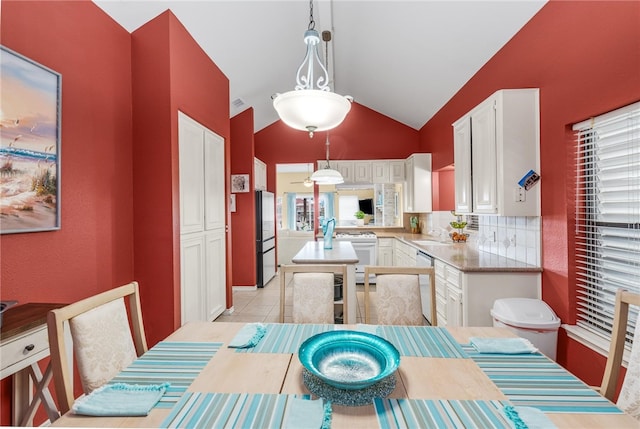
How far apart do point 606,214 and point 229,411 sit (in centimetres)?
227

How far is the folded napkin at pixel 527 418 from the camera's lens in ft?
2.66

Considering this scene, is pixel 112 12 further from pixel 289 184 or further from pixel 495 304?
pixel 289 184

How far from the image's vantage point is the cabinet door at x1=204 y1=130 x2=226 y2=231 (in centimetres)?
329

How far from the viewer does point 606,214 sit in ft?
5.91

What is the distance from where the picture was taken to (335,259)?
2836 millimetres

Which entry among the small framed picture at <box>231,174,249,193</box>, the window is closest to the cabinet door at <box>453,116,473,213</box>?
the window

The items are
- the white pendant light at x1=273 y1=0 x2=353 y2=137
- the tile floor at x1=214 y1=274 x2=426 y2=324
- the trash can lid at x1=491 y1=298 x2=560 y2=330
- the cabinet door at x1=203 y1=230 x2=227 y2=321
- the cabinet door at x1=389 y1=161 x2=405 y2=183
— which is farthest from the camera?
the cabinet door at x1=389 y1=161 x2=405 y2=183

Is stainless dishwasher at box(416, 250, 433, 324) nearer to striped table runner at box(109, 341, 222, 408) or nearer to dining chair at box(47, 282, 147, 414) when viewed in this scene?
striped table runner at box(109, 341, 222, 408)

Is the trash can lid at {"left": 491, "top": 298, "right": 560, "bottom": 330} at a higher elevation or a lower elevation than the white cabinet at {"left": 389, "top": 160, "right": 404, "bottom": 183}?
lower

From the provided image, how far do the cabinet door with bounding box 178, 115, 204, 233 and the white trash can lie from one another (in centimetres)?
270

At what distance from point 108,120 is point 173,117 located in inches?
18.5

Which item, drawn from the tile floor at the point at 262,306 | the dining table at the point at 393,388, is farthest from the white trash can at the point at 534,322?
the tile floor at the point at 262,306

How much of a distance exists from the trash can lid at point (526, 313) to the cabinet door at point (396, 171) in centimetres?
367

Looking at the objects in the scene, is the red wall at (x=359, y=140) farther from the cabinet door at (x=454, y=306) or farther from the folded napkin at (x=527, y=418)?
the folded napkin at (x=527, y=418)
